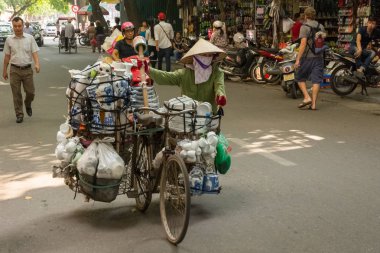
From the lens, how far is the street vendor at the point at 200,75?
5375mm

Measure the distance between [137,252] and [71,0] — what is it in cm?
6555

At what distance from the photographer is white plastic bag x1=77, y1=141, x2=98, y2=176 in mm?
4555

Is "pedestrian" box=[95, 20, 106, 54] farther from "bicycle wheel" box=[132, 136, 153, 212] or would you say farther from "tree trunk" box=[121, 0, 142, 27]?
"bicycle wheel" box=[132, 136, 153, 212]

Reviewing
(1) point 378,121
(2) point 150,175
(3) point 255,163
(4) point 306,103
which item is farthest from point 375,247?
(4) point 306,103

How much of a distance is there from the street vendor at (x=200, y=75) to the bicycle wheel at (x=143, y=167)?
2.53ft

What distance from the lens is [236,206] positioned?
17.5ft

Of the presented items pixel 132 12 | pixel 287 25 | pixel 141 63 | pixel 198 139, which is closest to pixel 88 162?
pixel 198 139

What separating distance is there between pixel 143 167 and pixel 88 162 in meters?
0.58

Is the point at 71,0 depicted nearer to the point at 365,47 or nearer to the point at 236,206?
the point at 365,47

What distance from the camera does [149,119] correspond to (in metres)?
4.73

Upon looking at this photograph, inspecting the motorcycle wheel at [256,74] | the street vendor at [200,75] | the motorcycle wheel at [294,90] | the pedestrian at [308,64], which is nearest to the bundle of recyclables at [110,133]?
the street vendor at [200,75]

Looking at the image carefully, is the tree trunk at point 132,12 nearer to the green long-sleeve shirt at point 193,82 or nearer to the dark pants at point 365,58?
the dark pants at point 365,58

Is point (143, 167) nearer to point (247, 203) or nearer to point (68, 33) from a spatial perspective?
point (247, 203)

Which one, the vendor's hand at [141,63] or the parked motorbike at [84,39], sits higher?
the vendor's hand at [141,63]
